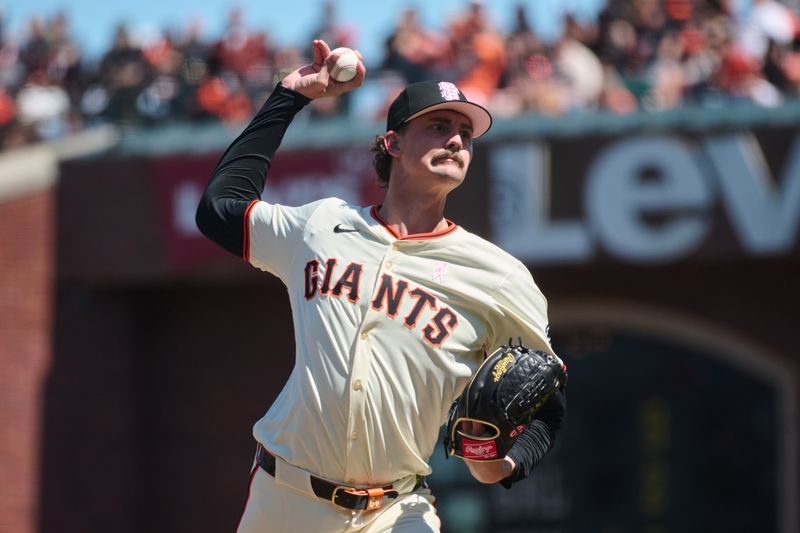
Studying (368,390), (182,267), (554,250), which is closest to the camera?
(368,390)

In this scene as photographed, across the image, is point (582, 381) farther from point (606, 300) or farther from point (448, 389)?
point (448, 389)

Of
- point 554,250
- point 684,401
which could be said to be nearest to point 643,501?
point 684,401

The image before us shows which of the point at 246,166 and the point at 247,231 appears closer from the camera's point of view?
the point at 247,231

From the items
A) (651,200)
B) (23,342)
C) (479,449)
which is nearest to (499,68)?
(651,200)

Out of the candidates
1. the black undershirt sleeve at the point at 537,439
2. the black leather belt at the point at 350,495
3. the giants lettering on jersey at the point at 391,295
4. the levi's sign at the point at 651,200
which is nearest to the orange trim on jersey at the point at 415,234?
the giants lettering on jersey at the point at 391,295

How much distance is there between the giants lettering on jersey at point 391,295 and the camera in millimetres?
3867

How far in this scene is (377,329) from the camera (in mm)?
3857

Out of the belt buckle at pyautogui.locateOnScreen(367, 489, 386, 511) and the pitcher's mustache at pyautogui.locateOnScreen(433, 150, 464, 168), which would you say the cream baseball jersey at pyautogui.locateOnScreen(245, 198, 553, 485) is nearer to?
the belt buckle at pyautogui.locateOnScreen(367, 489, 386, 511)

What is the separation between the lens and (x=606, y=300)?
1257 centimetres

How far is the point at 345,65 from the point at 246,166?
45 centimetres

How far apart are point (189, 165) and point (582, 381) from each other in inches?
169

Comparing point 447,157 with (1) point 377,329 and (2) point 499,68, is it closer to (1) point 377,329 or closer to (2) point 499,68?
(1) point 377,329

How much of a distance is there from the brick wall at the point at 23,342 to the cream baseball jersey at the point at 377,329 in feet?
29.0

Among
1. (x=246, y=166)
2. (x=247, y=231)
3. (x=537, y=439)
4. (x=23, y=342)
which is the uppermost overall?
(x=246, y=166)
